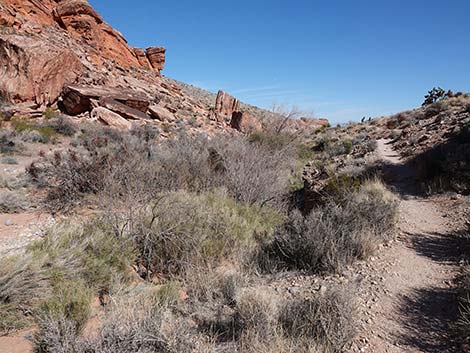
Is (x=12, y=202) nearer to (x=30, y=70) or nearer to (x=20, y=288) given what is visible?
(x=20, y=288)

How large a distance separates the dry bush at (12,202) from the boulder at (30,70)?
42.2 feet

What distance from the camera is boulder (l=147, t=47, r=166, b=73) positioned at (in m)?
37.5

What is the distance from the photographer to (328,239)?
445 centimetres

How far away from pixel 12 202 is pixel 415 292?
735 cm

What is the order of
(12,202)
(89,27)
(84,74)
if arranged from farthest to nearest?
(89,27), (84,74), (12,202)

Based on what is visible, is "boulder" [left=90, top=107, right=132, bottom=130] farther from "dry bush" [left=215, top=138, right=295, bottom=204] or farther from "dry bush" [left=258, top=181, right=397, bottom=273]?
"dry bush" [left=258, top=181, right=397, bottom=273]

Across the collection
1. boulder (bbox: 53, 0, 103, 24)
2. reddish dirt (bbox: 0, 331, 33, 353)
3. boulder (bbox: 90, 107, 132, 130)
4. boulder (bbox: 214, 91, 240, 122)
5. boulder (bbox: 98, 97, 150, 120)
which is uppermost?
boulder (bbox: 53, 0, 103, 24)

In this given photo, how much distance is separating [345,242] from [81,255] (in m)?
3.83

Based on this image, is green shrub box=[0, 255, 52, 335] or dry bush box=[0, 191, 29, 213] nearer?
green shrub box=[0, 255, 52, 335]

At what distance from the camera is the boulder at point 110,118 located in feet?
53.8

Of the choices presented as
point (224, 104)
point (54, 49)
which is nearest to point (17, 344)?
point (54, 49)

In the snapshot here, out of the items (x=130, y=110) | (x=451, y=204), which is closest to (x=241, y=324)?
(x=451, y=204)

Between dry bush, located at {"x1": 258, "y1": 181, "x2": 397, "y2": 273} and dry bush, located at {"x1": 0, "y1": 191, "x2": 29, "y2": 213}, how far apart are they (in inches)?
202

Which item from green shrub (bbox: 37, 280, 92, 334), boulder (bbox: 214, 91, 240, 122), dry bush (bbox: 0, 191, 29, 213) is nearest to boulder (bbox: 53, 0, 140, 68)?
boulder (bbox: 214, 91, 240, 122)
